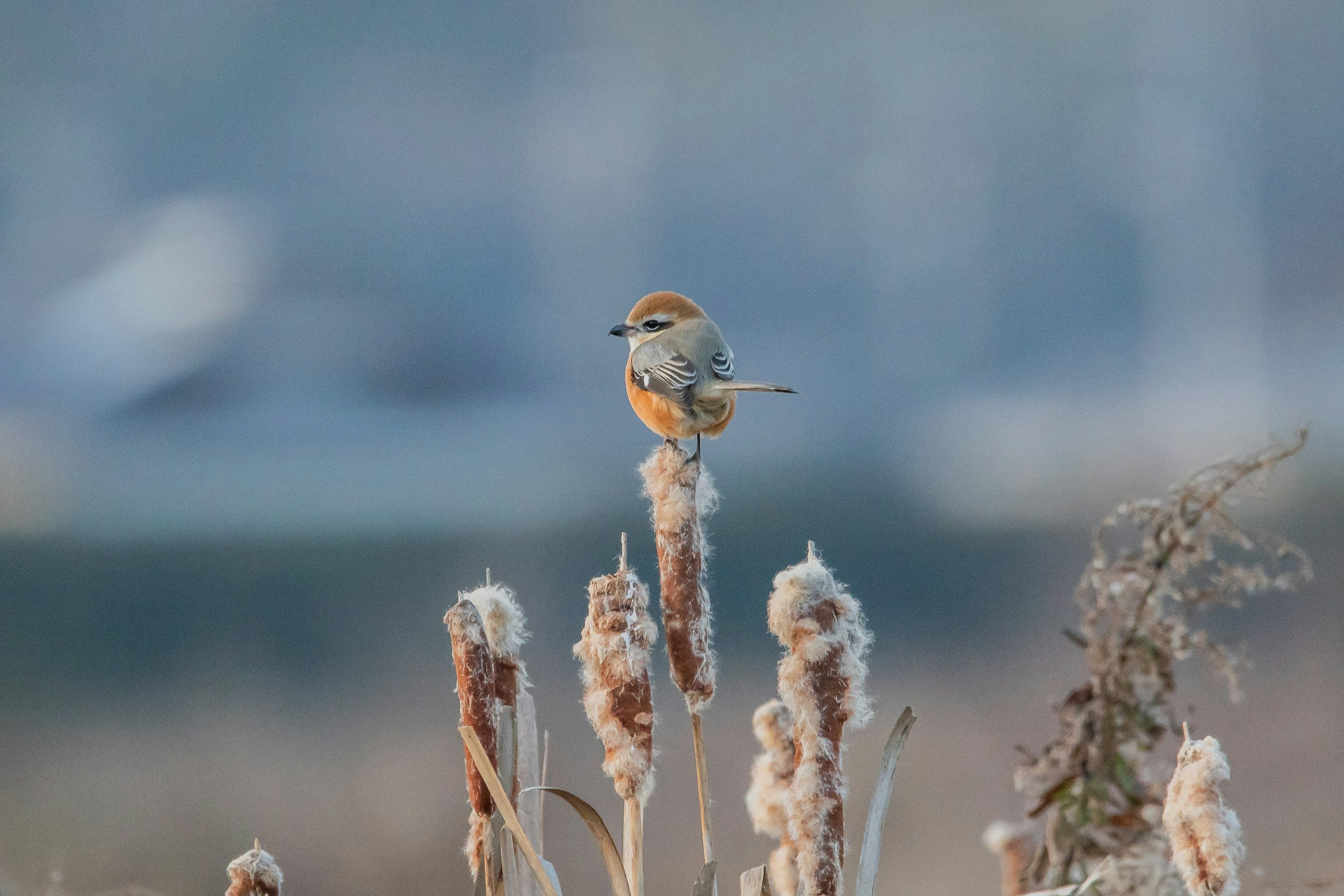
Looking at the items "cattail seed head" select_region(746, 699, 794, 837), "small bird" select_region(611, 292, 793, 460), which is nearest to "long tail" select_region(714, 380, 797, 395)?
"small bird" select_region(611, 292, 793, 460)

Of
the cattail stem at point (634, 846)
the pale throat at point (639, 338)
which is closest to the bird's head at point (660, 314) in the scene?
the pale throat at point (639, 338)

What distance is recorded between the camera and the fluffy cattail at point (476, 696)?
0.58 metres

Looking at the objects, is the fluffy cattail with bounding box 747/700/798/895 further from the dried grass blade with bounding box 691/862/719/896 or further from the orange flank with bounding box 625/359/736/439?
the orange flank with bounding box 625/359/736/439

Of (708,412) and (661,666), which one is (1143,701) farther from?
(661,666)

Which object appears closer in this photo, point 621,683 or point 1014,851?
point 621,683

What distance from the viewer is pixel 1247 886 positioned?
1291mm

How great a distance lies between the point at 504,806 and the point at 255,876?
150 millimetres

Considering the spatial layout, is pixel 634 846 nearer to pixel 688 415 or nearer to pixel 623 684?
pixel 623 684

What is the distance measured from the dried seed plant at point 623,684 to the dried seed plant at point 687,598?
0.02 m

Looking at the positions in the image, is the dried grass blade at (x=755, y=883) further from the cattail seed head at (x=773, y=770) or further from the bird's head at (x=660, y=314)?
the bird's head at (x=660, y=314)

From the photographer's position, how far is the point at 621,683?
1.98ft

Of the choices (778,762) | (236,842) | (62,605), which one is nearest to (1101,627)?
(778,762)

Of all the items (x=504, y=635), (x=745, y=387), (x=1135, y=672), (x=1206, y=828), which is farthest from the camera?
(x=1135, y=672)

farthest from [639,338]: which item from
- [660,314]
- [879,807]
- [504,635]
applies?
[879,807]
